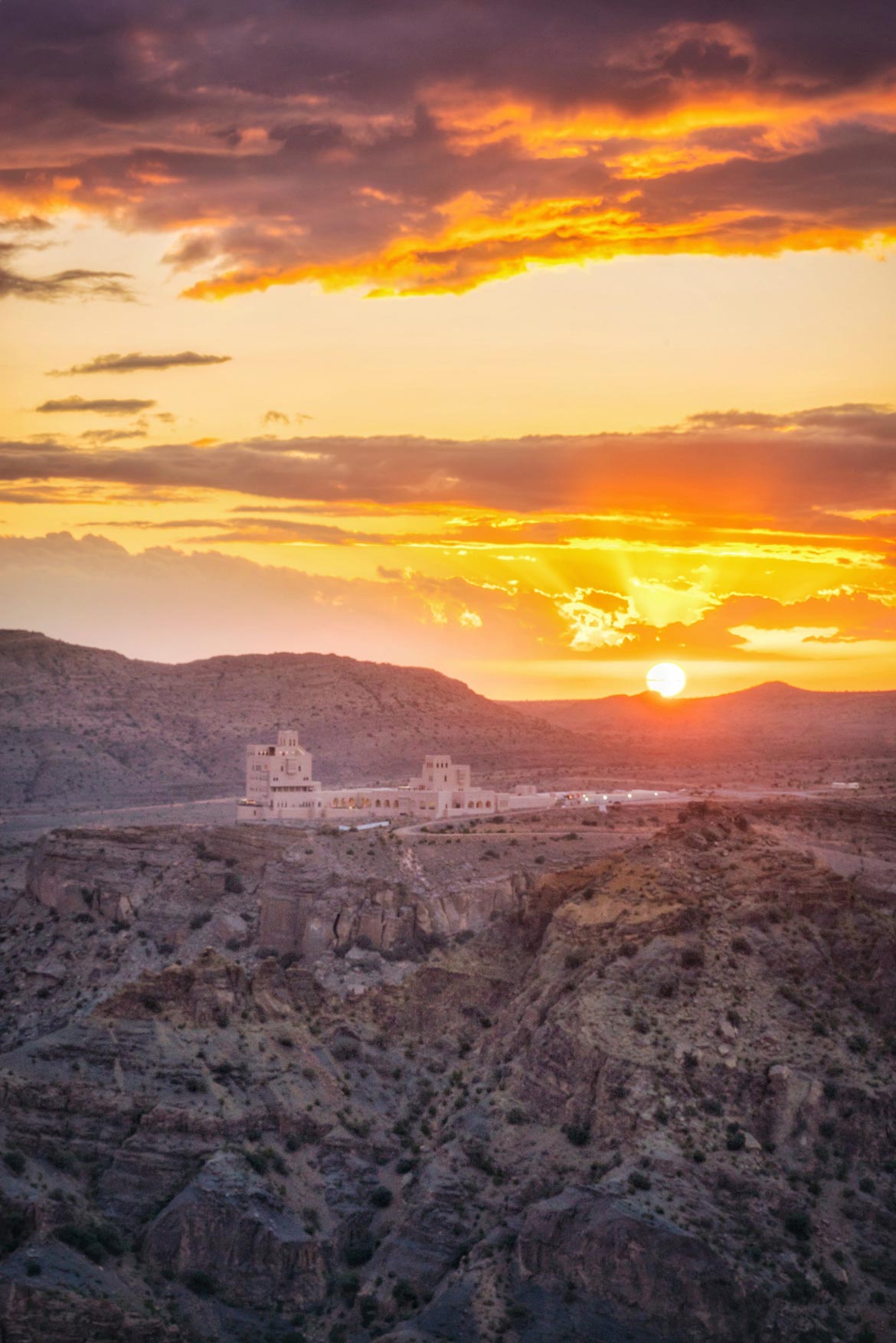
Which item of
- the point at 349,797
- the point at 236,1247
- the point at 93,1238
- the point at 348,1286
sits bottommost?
the point at 348,1286

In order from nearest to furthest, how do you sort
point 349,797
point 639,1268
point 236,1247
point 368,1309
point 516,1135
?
point 639,1268, point 368,1309, point 236,1247, point 516,1135, point 349,797

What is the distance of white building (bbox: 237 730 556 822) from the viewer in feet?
409

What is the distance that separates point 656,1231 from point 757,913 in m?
17.1

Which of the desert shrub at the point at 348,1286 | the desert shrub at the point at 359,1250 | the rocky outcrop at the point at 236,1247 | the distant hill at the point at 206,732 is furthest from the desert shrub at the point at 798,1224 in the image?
the distant hill at the point at 206,732

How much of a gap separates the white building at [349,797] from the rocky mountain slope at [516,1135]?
3644 centimetres

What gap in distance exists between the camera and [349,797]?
12744cm

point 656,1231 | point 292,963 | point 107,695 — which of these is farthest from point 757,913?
point 107,695

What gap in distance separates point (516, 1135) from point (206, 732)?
11796 centimetres

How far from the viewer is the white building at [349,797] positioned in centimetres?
12475

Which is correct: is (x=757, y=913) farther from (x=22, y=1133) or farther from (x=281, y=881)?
(x=281, y=881)

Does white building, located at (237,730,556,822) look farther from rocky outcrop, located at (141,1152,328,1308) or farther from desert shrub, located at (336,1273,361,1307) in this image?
desert shrub, located at (336,1273,361,1307)

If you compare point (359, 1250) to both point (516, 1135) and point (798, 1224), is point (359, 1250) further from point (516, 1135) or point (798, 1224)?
point (798, 1224)

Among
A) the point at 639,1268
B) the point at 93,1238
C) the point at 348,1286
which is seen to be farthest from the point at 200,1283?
the point at 639,1268

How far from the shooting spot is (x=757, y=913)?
7588cm
